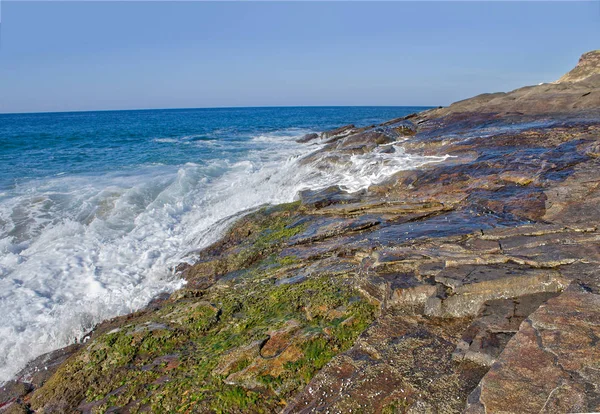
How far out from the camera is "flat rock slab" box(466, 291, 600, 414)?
3631 mm

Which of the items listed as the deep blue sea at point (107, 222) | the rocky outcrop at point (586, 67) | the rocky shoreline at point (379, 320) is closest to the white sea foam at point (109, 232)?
the deep blue sea at point (107, 222)

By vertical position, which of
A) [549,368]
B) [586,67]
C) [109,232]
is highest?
[586,67]

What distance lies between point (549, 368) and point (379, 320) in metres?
2.27

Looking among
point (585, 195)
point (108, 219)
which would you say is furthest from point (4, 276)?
point (585, 195)

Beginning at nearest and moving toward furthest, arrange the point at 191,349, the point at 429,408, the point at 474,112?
the point at 429,408, the point at 191,349, the point at 474,112

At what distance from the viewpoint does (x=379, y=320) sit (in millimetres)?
5887

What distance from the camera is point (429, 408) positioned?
13.8ft

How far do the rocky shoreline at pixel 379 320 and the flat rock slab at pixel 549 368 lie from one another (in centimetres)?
2

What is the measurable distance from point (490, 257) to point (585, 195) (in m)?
4.82

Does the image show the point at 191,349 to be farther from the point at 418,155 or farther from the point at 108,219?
the point at 418,155

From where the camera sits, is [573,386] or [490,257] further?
[490,257]

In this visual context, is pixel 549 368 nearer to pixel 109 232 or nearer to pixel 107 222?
pixel 109 232

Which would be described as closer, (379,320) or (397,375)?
(397,375)

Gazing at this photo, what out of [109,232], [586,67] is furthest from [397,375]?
[586,67]
